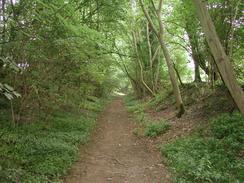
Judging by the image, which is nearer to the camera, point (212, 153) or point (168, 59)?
point (212, 153)

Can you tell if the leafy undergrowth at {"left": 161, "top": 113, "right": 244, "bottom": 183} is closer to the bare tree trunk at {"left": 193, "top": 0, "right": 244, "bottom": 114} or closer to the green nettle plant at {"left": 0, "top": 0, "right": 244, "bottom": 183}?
the green nettle plant at {"left": 0, "top": 0, "right": 244, "bottom": 183}

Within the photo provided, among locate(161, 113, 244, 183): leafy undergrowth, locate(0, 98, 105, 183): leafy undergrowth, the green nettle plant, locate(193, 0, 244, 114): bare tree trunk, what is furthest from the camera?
locate(193, 0, 244, 114): bare tree trunk

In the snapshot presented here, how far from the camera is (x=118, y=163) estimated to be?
7.33 m

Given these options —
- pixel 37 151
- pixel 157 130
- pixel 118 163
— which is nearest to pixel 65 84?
Answer: pixel 37 151

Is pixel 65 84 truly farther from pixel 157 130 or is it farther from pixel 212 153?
pixel 212 153

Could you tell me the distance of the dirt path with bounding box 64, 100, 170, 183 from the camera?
610 cm

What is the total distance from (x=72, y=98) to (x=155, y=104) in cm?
793

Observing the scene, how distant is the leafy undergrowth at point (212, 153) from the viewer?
563 centimetres

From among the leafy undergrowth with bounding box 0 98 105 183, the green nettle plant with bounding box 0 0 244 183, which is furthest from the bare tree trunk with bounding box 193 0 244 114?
the leafy undergrowth with bounding box 0 98 105 183

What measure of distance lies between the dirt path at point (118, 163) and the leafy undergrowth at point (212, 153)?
455mm

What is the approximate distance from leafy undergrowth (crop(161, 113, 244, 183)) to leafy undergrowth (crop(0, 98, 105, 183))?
2768mm

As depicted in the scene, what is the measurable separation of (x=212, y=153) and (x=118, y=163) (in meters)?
2.56

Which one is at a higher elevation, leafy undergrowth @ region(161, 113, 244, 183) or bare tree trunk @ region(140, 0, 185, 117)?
bare tree trunk @ region(140, 0, 185, 117)

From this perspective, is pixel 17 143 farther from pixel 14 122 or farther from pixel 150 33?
pixel 150 33
